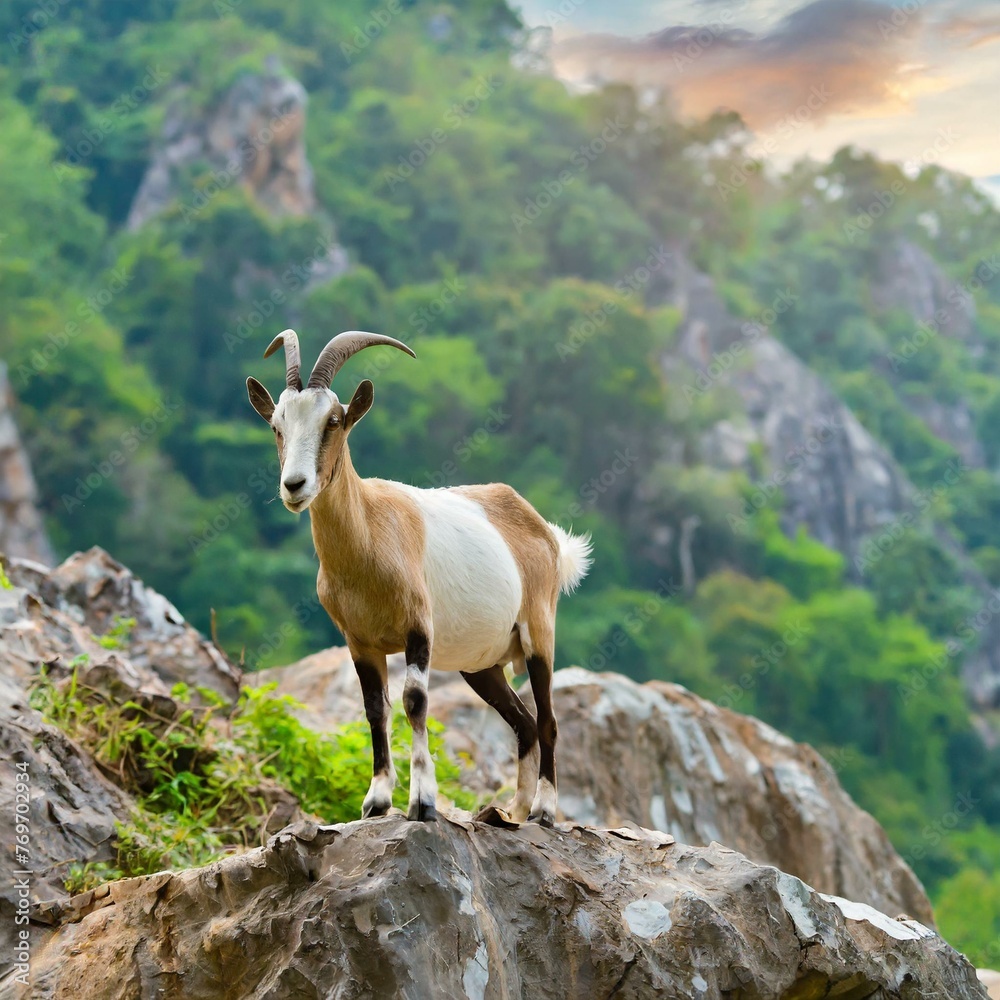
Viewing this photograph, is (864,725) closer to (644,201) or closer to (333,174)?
(644,201)

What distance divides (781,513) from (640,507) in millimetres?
3699

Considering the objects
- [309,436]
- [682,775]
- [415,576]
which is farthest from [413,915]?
[682,775]

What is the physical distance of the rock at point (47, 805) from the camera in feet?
15.4

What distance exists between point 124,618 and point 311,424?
13.4 ft

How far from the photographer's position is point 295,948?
376 cm

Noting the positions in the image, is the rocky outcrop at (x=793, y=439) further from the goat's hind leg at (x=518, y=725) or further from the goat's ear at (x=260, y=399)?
the goat's ear at (x=260, y=399)

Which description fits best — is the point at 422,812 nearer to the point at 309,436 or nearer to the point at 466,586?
the point at 466,586

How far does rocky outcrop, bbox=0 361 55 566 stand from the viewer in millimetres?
20469

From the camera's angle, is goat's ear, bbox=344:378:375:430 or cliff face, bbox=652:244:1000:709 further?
cliff face, bbox=652:244:1000:709

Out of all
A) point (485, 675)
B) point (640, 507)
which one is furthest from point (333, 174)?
point (485, 675)

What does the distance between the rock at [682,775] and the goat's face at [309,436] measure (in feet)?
12.7

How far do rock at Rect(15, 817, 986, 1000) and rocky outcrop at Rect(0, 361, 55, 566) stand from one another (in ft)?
56.6

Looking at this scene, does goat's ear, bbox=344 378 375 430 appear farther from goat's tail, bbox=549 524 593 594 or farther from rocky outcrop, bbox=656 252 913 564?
Answer: rocky outcrop, bbox=656 252 913 564

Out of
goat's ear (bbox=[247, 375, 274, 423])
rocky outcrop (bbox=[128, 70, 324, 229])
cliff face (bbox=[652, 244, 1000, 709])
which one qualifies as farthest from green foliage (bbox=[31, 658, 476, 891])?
rocky outcrop (bbox=[128, 70, 324, 229])
